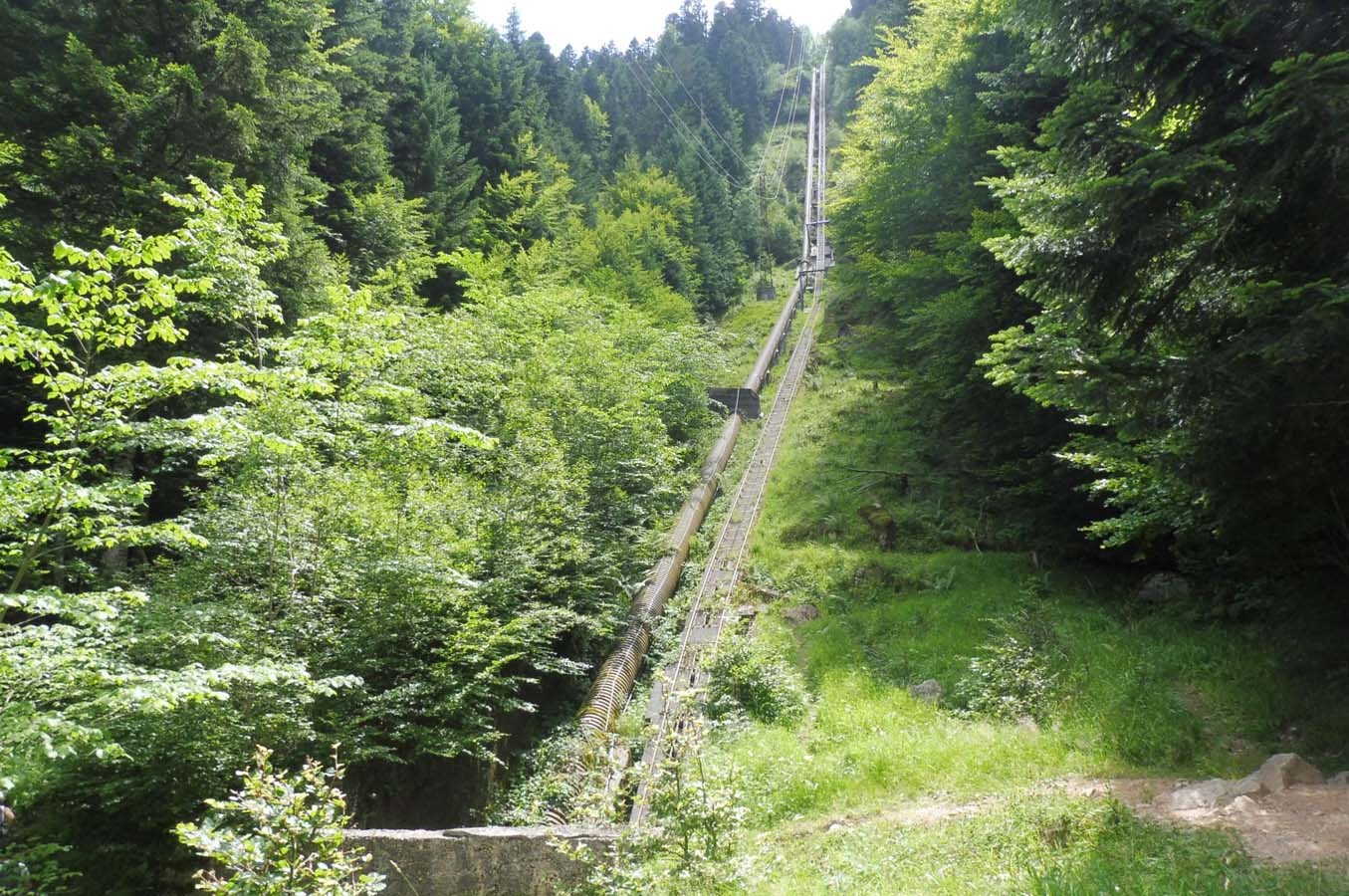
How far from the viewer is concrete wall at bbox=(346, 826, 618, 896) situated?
271 inches

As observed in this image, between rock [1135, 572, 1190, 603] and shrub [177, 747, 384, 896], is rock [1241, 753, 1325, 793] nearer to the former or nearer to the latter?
rock [1135, 572, 1190, 603]

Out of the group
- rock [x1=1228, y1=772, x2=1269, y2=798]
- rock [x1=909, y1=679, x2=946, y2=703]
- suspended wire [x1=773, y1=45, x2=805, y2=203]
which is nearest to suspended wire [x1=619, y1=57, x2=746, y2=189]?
suspended wire [x1=773, y1=45, x2=805, y2=203]

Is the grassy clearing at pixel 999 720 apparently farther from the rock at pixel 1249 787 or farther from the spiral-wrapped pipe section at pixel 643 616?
the spiral-wrapped pipe section at pixel 643 616

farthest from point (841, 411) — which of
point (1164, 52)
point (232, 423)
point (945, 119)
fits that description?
point (232, 423)

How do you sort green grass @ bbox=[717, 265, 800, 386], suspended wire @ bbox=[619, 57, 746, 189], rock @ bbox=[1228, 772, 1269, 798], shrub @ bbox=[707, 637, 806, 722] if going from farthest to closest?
suspended wire @ bbox=[619, 57, 746, 189]
green grass @ bbox=[717, 265, 800, 386]
shrub @ bbox=[707, 637, 806, 722]
rock @ bbox=[1228, 772, 1269, 798]

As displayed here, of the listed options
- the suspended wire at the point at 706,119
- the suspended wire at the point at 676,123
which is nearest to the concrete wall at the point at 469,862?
the suspended wire at the point at 676,123

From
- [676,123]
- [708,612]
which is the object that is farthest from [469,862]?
[676,123]

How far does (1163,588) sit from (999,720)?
420cm

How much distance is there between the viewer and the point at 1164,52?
6.15m

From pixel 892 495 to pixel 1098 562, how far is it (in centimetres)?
496

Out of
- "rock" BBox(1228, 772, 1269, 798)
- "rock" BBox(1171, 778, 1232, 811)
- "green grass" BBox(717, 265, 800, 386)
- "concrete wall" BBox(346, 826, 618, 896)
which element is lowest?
"concrete wall" BBox(346, 826, 618, 896)

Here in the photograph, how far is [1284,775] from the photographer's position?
241 inches

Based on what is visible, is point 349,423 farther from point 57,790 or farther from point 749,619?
point 749,619

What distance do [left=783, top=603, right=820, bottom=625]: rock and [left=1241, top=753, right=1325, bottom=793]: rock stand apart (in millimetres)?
7306
